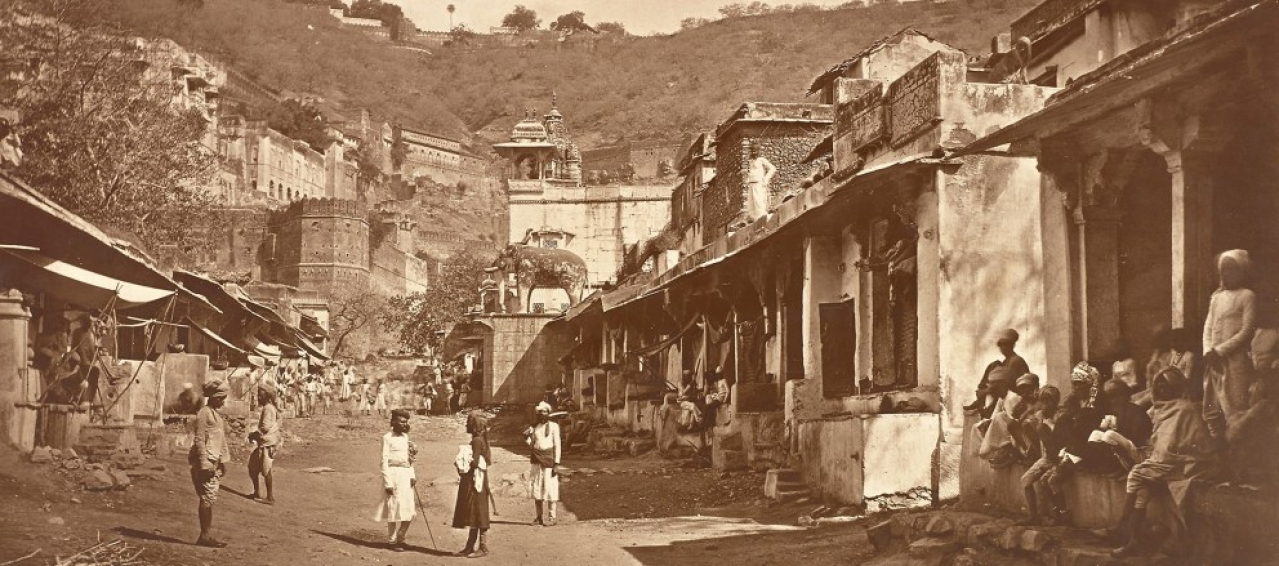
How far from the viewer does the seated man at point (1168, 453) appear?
7.57 m

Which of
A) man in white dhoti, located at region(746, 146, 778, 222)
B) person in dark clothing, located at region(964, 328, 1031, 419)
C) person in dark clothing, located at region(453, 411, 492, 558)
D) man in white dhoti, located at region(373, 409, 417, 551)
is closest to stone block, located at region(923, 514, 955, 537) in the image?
person in dark clothing, located at region(964, 328, 1031, 419)

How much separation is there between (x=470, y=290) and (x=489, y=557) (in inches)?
2304

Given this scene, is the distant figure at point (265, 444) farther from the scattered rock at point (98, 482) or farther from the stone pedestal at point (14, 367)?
the stone pedestal at point (14, 367)

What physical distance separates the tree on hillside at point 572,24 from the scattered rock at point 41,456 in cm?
16555

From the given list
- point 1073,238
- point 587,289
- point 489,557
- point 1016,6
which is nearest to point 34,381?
point 489,557

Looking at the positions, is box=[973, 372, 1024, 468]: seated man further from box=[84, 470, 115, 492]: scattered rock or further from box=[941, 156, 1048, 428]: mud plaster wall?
box=[84, 470, 115, 492]: scattered rock

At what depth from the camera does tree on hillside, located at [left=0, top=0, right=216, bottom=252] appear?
24.9m

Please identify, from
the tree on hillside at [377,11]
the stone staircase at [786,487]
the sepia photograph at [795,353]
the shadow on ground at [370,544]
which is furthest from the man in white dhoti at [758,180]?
the tree on hillside at [377,11]

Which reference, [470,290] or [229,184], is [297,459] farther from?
[229,184]

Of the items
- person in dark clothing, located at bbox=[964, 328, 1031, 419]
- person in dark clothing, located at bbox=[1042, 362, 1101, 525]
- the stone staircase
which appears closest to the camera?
person in dark clothing, located at bbox=[1042, 362, 1101, 525]

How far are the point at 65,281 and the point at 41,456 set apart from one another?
223cm

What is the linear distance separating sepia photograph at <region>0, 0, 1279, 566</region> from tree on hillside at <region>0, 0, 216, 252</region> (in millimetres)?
94

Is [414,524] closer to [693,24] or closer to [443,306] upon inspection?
[443,306]

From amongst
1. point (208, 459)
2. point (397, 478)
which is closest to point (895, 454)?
point (397, 478)
